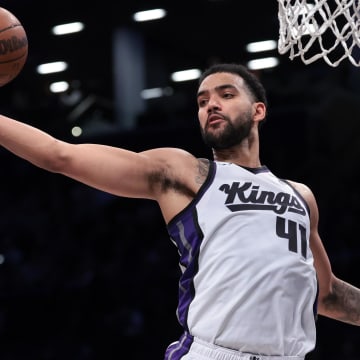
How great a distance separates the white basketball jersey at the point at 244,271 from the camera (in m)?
3.06

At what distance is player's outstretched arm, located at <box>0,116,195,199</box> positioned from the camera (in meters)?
2.92

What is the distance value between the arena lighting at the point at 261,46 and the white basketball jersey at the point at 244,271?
1381 centimetres

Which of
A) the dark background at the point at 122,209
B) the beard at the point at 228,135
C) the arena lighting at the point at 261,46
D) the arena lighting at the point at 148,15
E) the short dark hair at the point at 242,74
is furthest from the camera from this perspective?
the arena lighting at the point at 261,46

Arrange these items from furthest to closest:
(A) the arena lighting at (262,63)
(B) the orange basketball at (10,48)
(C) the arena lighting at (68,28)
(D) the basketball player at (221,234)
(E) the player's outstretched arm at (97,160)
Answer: (A) the arena lighting at (262,63)
(C) the arena lighting at (68,28)
(B) the orange basketball at (10,48)
(D) the basketball player at (221,234)
(E) the player's outstretched arm at (97,160)

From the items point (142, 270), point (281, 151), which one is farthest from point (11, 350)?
point (281, 151)

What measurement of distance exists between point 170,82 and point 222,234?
610 inches

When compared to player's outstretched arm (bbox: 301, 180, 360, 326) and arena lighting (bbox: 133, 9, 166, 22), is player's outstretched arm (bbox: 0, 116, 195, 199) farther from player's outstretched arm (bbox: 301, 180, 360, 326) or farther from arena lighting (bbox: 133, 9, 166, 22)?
arena lighting (bbox: 133, 9, 166, 22)

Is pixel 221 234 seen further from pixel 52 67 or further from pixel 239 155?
pixel 52 67

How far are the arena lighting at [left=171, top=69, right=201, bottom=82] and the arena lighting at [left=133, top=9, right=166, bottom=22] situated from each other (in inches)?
124

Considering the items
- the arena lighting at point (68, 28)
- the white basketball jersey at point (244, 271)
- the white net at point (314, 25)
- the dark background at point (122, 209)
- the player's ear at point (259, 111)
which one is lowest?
the dark background at point (122, 209)

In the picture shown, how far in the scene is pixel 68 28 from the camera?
15.7m

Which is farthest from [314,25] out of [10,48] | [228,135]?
[10,48]

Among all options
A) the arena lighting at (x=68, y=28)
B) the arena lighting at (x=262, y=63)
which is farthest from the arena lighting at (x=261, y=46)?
the arena lighting at (x=68, y=28)

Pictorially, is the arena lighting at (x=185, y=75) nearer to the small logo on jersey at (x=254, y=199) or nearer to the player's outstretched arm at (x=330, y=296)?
the player's outstretched arm at (x=330, y=296)
